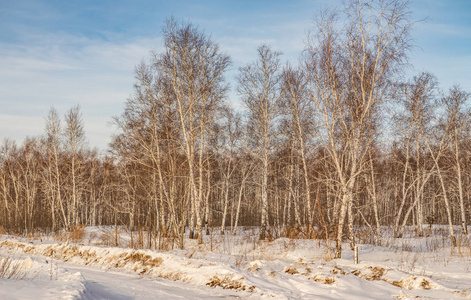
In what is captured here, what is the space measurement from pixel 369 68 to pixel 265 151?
7.70m

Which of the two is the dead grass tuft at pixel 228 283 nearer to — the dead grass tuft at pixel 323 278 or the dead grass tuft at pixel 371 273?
the dead grass tuft at pixel 323 278

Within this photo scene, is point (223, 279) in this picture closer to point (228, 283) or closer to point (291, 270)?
point (228, 283)

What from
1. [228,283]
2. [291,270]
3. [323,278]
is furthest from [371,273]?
[228,283]

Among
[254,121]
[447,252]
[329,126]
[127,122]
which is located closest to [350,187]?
[329,126]

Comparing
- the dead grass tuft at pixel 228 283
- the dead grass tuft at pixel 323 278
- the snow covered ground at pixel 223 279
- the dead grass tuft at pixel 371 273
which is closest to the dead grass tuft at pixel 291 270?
the snow covered ground at pixel 223 279

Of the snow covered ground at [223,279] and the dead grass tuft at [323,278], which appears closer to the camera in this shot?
the snow covered ground at [223,279]

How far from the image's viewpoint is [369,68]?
10508 mm

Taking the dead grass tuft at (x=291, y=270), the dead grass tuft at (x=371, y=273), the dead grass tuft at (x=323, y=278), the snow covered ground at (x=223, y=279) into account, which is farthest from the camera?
the dead grass tuft at (x=291, y=270)

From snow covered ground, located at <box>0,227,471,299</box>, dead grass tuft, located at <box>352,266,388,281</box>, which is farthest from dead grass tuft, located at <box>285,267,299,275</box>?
dead grass tuft, located at <box>352,266,388,281</box>

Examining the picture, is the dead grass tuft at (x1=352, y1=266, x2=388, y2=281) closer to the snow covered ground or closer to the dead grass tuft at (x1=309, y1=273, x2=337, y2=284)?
the snow covered ground

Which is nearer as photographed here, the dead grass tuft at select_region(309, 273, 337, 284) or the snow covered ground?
the snow covered ground

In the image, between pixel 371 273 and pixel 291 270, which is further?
pixel 291 270

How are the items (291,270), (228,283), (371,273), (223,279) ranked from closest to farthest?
(228,283) < (223,279) < (371,273) < (291,270)

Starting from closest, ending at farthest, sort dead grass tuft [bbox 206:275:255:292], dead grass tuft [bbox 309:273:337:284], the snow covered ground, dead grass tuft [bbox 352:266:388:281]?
the snow covered ground
dead grass tuft [bbox 206:275:255:292]
dead grass tuft [bbox 309:273:337:284]
dead grass tuft [bbox 352:266:388:281]
